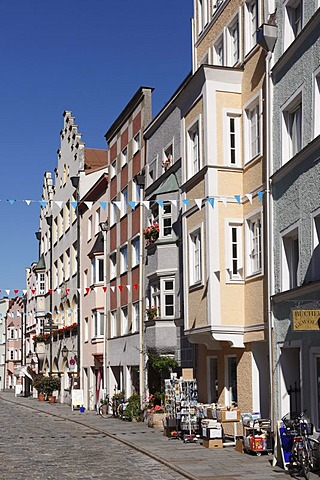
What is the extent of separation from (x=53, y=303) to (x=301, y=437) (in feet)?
138

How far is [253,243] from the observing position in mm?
21609

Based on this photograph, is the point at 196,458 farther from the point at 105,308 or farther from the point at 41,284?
the point at 41,284

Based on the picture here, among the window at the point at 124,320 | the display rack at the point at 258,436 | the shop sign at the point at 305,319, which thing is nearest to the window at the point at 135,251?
the window at the point at 124,320

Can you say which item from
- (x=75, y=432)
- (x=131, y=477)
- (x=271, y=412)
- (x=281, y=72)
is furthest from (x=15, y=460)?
(x=281, y=72)

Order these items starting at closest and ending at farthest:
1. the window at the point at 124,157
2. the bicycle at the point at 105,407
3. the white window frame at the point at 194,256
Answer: the white window frame at the point at 194,256, the bicycle at the point at 105,407, the window at the point at 124,157

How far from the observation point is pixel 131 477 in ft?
54.7

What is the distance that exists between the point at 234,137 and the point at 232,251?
3218 millimetres

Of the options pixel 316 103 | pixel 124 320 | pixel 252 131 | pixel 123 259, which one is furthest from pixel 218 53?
pixel 124 320

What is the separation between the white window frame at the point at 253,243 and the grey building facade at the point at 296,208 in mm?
1485

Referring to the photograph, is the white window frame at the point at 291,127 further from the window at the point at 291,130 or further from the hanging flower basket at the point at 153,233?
the hanging flower basket at the point at 153,233

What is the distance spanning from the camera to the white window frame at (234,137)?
880 inches

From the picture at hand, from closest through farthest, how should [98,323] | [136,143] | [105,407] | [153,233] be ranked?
[153,233], [136,143], [105,407], [98,323]

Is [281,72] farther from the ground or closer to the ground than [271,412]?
farther from the ground

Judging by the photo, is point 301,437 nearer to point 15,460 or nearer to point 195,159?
point 15,460
